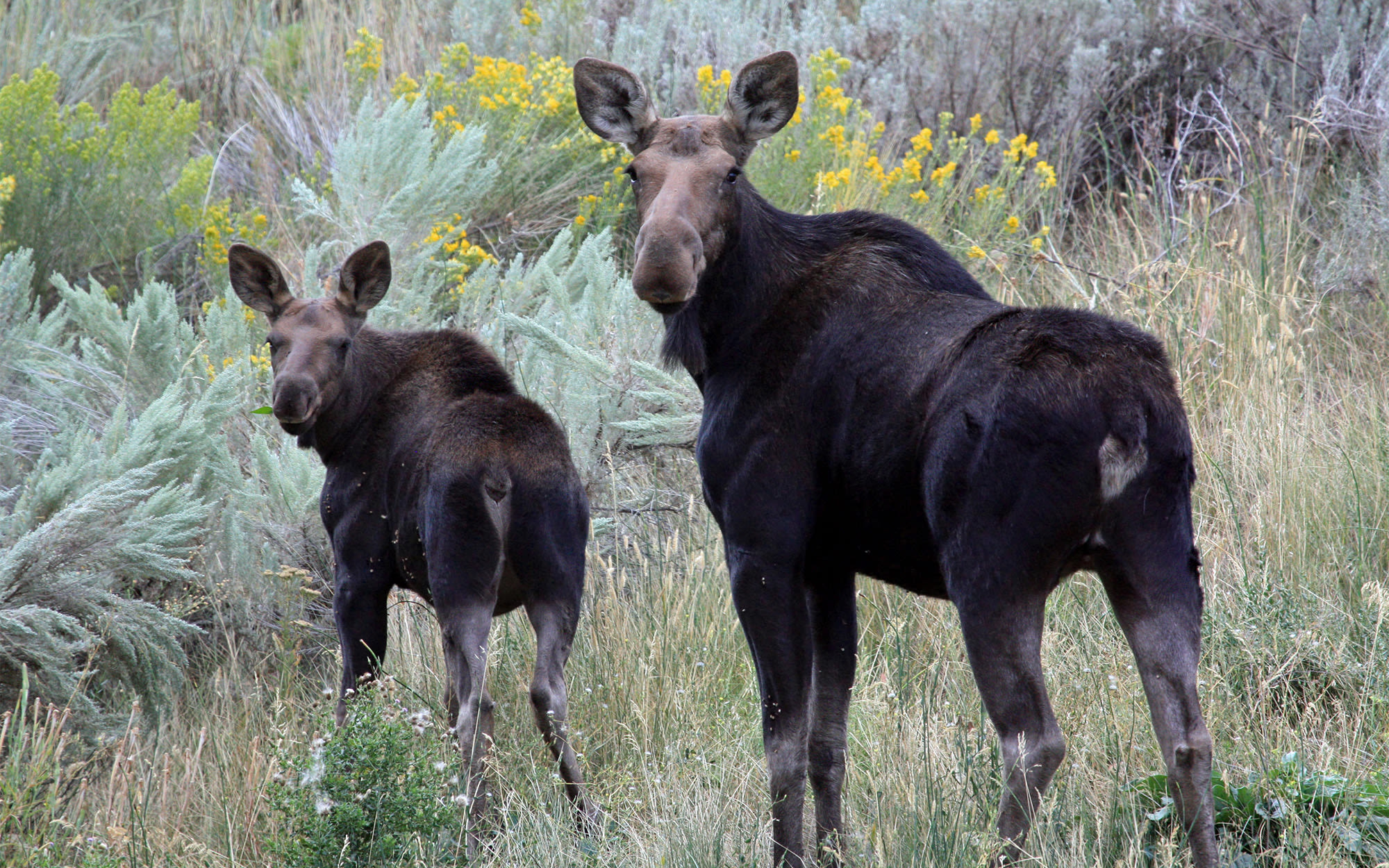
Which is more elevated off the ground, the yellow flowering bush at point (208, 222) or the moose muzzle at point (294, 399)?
the moose muzzle at point (294, 399)

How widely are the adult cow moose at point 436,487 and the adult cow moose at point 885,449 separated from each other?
106cm

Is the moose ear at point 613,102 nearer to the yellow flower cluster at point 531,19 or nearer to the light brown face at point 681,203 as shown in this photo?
the light brown face at point 681,203

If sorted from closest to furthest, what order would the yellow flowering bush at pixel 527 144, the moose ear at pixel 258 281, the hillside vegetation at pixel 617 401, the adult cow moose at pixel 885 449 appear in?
the adult cow moose at pixel 885 449, the hillside vegetation at pixel 617 401, the moose ear at pixel 258 281, the yellow flowering bush at pixel 527 144

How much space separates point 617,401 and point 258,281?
2.06 m

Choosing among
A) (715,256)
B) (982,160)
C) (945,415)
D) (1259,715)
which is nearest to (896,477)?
(945,415)

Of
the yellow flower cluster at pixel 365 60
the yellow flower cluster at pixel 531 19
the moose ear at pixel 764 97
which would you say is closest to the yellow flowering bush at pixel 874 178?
the yellow flower cluster at pixel 531 19

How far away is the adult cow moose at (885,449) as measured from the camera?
3105 mm

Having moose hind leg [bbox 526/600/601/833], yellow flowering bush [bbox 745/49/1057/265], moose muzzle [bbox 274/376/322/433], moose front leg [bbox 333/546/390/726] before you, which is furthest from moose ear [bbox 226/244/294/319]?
yellow flowering bush [bbox 745/49/1057/265]

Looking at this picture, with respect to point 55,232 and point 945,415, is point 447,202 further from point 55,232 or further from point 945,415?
point 945,415

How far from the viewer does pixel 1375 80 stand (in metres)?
8.70

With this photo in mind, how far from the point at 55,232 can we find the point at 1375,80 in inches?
360

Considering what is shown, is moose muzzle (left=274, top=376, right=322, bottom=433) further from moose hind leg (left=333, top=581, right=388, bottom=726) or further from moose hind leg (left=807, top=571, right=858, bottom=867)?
moose hind leg (left=807, top=571, right=858, bottom=867)

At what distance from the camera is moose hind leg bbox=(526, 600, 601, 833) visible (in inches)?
183

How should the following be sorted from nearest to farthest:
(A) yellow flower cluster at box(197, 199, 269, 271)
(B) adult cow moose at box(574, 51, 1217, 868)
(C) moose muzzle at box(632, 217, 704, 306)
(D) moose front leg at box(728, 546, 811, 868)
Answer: (B) adult cow moose at box(574, 51, 1217, 868)
(C) moose muzzle at box(632, 217, 704, 306)
(D) moose front leg at box(728, 546, 811, 868)
(A) yellow flower cluster at box(197, 199, 269, 271)
